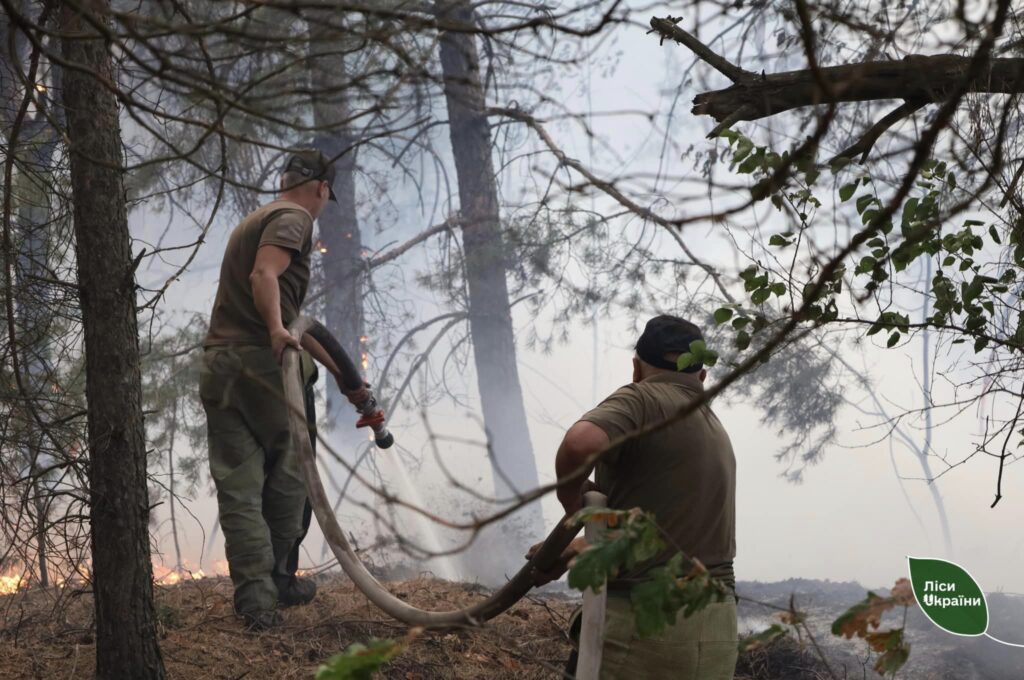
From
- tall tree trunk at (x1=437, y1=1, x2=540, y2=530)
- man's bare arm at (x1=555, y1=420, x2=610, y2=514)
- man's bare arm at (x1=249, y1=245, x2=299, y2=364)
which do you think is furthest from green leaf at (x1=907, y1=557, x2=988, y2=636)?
tall tree trunk at (x1=437, y1=1, x2=540, y2=530)

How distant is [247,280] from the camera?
3.85 meters

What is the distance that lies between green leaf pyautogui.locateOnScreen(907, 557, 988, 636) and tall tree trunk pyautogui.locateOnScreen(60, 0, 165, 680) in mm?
2522

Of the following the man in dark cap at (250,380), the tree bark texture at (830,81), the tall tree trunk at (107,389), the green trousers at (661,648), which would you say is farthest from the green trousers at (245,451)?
the tree bark texture at (830,81)

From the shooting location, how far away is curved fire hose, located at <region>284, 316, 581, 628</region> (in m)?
1.94

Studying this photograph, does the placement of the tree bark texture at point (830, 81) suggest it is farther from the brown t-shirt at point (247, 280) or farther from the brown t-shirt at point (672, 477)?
the brown t-shirt at point (247, 280)

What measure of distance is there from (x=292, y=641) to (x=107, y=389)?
1257mm

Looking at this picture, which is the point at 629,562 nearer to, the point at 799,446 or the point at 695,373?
the point at 695,373

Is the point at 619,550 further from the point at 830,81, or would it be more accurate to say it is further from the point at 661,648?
the point at 830,81

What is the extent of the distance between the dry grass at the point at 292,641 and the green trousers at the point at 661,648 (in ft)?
1.92

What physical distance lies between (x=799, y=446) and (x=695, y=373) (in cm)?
362

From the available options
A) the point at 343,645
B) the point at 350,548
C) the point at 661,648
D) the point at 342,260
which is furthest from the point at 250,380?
the point at 342,260

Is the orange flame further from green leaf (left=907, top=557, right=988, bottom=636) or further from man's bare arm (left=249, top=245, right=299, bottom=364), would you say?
green leaf (left=907, top=557, right=988, bottom=636)

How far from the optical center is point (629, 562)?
5.08 ft

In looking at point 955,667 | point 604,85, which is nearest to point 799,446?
point 955,667
